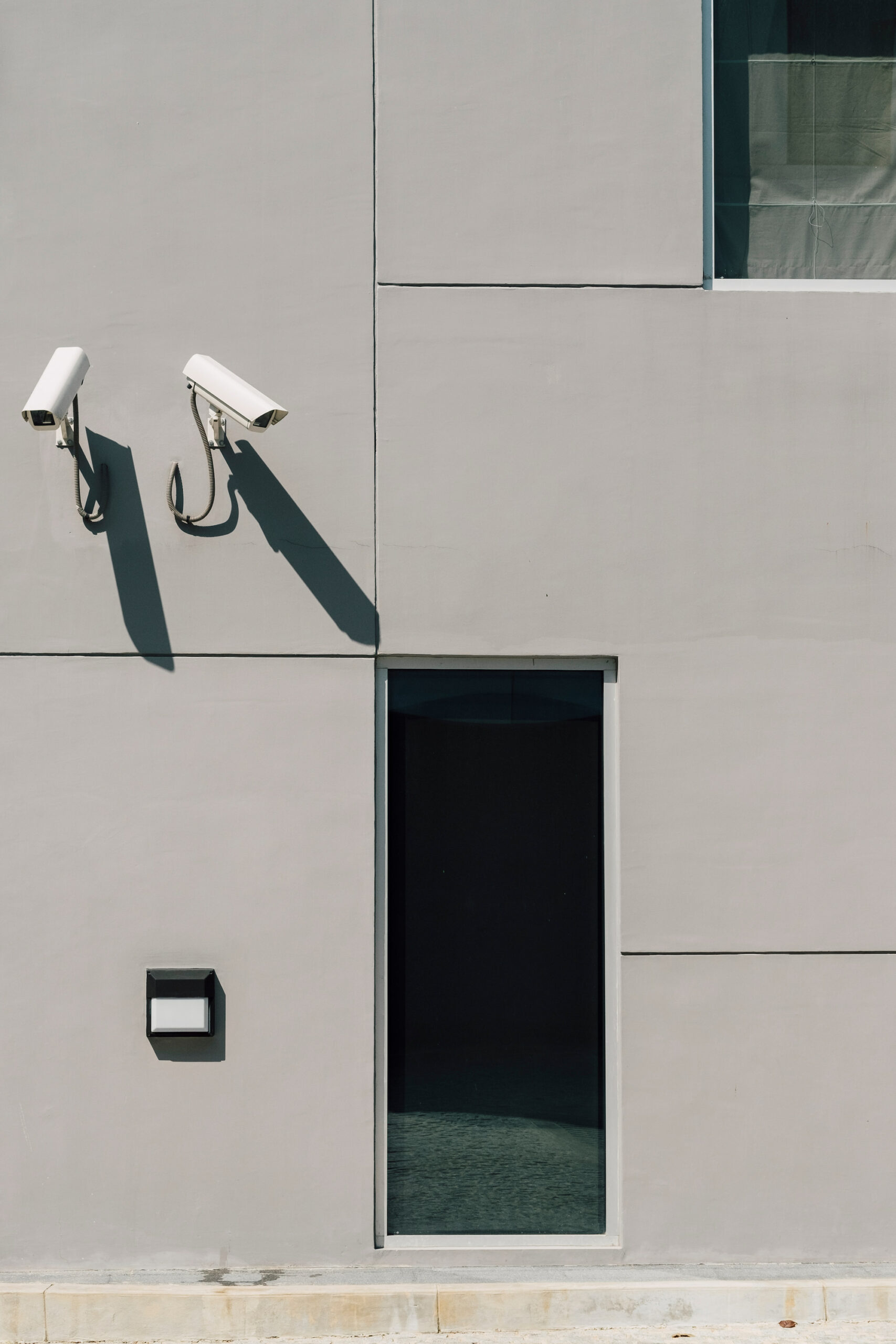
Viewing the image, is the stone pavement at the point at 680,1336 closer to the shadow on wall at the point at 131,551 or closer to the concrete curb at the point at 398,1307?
the concrete curb at the point at 398,1307

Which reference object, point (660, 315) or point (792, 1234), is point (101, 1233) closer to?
point (792, 1234)

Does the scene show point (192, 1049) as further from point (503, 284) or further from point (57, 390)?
point (503, 284)

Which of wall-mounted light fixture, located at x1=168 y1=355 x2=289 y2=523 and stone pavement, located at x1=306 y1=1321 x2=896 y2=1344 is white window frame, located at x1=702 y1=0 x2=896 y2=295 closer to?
wall-mounted light fixture, located at x1=168 y1=355 x2=289 y2=523

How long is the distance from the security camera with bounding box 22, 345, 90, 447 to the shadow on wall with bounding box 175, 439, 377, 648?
64 cm

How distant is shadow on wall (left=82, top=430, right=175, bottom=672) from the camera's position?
16.2ft

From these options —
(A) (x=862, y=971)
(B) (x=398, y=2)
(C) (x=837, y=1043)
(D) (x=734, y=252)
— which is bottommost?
(C) (x=837, y=1043)

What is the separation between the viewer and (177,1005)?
4801 mm

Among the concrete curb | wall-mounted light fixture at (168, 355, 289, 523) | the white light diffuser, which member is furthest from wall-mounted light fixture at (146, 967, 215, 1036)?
wall-mounted light fixture at (168, 355, 289, 523)

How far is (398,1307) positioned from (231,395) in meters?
3.83

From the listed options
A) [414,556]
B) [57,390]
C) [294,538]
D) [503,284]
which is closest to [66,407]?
[57,390]

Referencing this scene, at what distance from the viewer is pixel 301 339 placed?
16.3ft

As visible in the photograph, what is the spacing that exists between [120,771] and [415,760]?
4.30 ft

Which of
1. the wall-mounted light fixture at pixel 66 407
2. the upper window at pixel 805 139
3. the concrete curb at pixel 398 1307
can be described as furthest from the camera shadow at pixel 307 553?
the concrete curb at pixel 398 1307

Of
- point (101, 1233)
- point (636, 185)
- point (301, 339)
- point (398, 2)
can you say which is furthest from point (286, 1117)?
point (398, 2)
